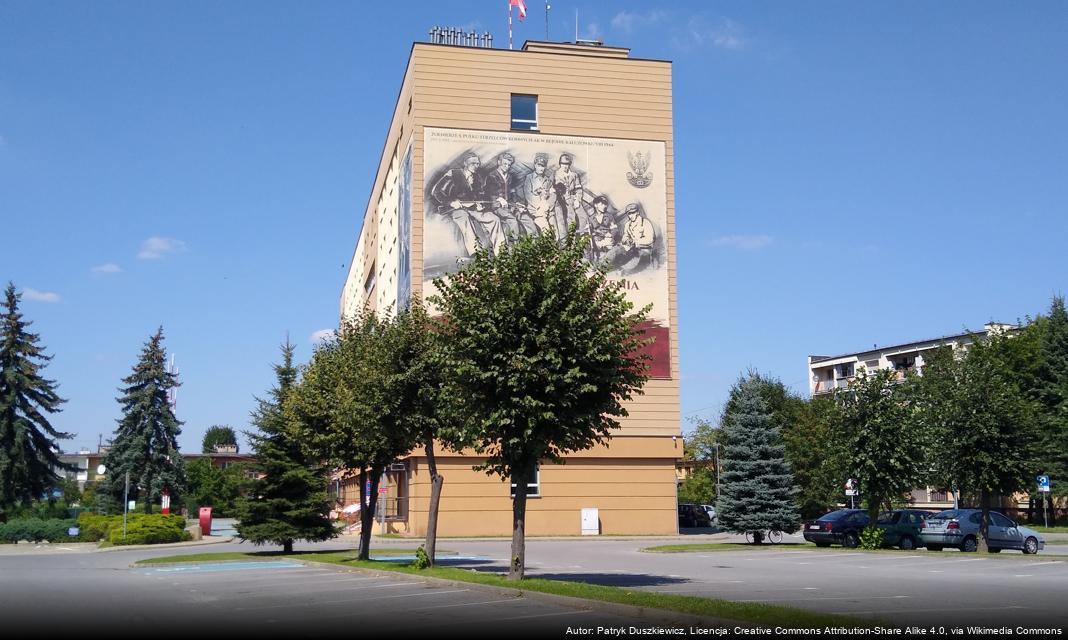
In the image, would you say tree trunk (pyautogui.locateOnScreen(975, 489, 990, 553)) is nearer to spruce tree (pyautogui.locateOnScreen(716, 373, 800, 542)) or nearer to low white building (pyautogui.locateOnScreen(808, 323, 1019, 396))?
spruce tree (pyautogui.locateOnScreen(716, 373, 800, 542))

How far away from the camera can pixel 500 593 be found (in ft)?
55.7

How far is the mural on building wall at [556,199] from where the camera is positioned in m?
50.8

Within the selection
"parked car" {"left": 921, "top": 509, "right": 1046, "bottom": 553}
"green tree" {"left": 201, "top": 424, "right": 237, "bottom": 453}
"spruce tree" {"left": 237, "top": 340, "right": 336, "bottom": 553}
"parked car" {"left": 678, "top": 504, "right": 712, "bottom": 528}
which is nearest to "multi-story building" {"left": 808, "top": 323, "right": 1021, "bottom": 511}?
"parked car" {"left": 678, "top": 504, "right": 712, "bottom": 528}

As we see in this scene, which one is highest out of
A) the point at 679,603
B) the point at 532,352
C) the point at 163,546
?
the point at 532,352

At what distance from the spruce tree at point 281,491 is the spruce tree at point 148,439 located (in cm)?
3529

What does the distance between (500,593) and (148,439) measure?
55.4 meters

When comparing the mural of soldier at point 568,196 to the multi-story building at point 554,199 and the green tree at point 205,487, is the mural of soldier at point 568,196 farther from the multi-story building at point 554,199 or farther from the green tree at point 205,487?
the green tree at point 205,487

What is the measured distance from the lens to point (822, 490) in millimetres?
58594

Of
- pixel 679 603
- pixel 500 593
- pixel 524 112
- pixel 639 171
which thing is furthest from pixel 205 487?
pixel 679 603

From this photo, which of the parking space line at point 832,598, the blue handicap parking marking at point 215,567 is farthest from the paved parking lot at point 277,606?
the parking space line at point 832,598

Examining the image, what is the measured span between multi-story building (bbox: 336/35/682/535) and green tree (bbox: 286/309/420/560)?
65.1 feet

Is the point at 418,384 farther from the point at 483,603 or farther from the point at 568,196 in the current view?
the point at 568,196

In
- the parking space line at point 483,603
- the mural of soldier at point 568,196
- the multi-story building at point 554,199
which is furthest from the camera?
the mural of soldier at point 568,196

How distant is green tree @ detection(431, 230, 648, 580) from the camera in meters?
19.2
